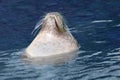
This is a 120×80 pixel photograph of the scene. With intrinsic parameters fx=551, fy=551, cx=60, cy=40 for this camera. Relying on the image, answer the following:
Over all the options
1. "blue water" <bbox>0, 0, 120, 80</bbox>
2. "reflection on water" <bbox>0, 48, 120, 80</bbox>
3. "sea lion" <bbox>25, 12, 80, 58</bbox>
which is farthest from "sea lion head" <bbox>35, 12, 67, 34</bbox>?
"reflection on water" <bbox>0, 48, 120, 80</bbox>

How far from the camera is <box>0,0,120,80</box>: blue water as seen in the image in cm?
1114

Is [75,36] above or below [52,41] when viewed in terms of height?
below

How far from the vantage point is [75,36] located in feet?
45.7

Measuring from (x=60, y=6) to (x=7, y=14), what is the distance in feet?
5.97

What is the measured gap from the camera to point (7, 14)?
1711 centimetres

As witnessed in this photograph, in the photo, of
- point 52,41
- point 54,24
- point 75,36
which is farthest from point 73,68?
point 75,36

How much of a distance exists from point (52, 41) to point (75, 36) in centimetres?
134

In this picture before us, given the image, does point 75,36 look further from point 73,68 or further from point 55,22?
point 73,68

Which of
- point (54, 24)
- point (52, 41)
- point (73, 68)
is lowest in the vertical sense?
point (73, 68)

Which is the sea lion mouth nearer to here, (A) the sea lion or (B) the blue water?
(A) the sea lion

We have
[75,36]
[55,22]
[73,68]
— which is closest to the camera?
[73,68]

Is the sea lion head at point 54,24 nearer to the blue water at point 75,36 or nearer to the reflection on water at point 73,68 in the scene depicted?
the blue water at point 75,36

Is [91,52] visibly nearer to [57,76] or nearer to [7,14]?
[57,76]

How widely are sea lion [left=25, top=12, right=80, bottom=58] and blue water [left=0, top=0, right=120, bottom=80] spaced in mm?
302
